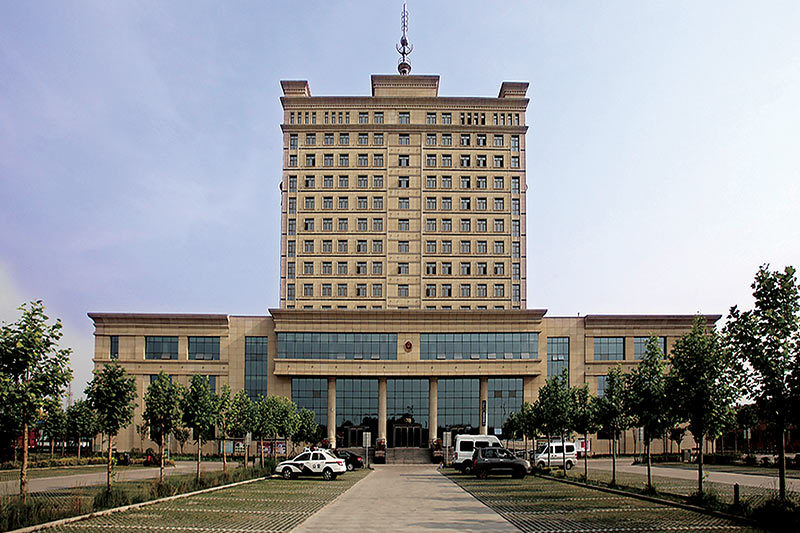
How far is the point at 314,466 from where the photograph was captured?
42.6 m

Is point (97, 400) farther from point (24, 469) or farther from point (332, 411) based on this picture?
point (332, 411)

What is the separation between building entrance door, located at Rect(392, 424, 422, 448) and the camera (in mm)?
77562

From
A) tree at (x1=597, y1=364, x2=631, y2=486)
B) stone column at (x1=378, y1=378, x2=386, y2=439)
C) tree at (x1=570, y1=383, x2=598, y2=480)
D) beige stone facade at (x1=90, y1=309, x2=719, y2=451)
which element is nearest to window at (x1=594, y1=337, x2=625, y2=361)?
beige stone facade at (x1=90, y1=309, x2=719, y2=451)

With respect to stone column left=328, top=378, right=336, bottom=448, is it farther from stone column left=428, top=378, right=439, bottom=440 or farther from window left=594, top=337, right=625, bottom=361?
window left=594, top=337, right=625, bottom=361

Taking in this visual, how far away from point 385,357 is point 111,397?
168 ft

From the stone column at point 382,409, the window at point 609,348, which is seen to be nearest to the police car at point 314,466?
the stone column at point 382,409

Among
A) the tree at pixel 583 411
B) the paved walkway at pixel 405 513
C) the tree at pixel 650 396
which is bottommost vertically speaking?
the paved walkway at pixel 405 513

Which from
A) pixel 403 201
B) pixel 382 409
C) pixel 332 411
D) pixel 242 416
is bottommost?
pixel 332 411

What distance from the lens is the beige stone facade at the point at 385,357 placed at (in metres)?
76.6

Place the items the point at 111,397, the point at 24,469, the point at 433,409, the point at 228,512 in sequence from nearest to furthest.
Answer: the point at 24,469, the point at 228,512, the point at 111,397, the point at 433,409

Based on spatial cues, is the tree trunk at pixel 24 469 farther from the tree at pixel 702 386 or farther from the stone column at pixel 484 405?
the stone column at pixel 484 405

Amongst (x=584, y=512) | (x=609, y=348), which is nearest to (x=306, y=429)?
(x=609, y=348)

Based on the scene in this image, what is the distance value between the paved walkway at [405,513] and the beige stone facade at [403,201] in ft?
166

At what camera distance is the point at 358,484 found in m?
38.4
